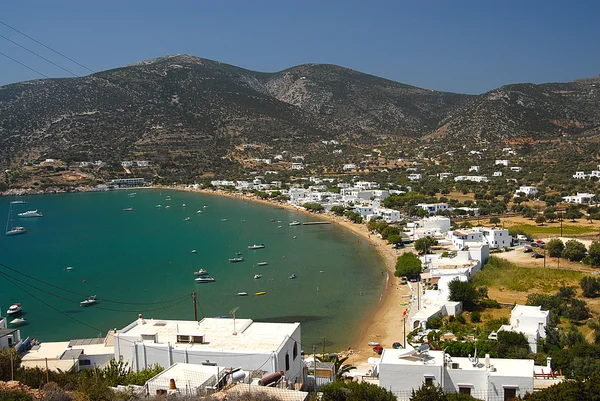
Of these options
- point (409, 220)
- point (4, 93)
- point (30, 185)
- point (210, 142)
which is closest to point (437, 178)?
point (409, 220)

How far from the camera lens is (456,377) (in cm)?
1221

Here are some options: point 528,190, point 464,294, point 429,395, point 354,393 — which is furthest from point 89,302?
point 528,190

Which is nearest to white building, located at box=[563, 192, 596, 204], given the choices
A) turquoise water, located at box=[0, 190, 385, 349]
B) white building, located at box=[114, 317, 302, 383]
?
turquoise water, located at box=[0, 190, 385, 349]

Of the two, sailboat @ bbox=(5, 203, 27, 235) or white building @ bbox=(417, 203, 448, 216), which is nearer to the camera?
white building @ bbox=(417, 203, 448, 216)

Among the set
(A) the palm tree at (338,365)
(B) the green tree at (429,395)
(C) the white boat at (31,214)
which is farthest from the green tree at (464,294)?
(C) the white boat at (31,214)

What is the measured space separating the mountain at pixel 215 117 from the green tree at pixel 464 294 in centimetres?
7938

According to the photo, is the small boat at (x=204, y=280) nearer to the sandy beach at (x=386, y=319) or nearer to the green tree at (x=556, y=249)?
the sandy beach at (x=386, y=319)

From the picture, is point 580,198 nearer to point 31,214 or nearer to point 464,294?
point 464,294

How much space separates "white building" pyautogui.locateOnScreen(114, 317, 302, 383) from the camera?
1216 cm

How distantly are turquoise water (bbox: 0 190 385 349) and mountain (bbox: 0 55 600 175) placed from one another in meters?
44.3

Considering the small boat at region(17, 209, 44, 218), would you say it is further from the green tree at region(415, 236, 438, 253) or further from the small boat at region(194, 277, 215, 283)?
the green tree at region(415, 236, 438, 253)

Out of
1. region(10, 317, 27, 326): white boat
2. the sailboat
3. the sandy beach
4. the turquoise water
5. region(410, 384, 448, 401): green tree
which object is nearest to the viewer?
region(410, 384, 448, 401): green tree

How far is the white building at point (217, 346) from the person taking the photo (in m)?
12.2

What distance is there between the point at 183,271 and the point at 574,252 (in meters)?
24.6
